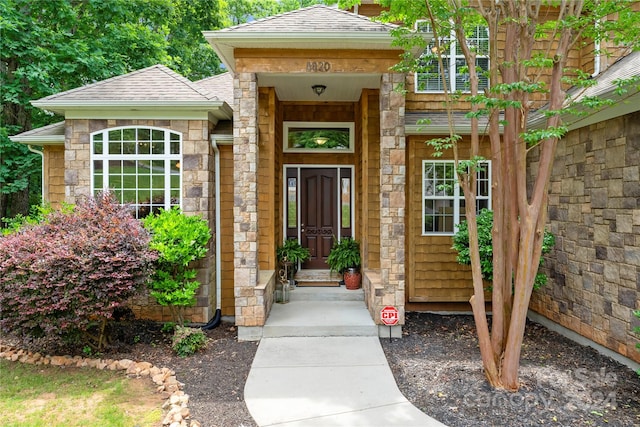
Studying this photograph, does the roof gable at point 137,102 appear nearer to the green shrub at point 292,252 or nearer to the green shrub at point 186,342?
the green shrub at point 292,252

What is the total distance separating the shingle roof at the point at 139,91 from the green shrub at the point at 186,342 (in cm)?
326

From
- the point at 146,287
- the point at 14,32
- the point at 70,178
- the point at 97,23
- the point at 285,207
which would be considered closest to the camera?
the point at 146,287

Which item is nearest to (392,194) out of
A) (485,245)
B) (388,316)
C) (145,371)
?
(485,245)

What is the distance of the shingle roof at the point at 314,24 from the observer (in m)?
4.82

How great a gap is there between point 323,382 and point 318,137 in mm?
4746

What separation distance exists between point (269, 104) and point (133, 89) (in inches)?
82.4

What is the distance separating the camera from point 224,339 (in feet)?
17.2

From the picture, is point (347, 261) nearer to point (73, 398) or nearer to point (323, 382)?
point (323, 382)

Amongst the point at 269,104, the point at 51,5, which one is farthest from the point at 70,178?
the point at 51,5

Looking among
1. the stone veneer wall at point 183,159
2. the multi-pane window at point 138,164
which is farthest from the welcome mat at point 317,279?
the multi-pane window at point 138,164

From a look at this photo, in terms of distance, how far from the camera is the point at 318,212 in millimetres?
7395

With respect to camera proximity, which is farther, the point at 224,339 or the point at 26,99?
the point at 26,99

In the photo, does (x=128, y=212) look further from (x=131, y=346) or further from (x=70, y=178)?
(x=131, y=346)

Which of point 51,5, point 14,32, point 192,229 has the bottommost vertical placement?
point 192,229
